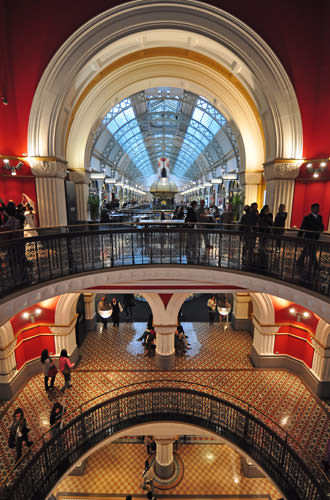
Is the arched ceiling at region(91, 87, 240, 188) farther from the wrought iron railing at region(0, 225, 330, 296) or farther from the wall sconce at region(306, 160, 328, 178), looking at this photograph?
the wrought iron railing at region(0, 225, 330, 296)

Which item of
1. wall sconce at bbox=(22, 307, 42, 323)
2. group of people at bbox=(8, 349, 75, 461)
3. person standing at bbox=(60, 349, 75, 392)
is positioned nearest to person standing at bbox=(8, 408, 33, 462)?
group of people at bbox=(8, 349, 75, 461)

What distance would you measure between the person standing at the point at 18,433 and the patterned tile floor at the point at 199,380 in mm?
254

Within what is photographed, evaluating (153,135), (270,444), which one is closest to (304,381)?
(270,444)

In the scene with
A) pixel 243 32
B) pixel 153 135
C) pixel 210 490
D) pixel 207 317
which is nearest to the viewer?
pixel 243 32

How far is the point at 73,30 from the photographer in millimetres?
6785

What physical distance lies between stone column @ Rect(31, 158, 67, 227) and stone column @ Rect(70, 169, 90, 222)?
2246 mm

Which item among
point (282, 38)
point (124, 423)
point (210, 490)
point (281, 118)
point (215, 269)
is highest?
point (282, 38)

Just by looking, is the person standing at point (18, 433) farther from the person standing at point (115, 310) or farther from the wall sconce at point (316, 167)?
the wall sconce at point (316, 167)

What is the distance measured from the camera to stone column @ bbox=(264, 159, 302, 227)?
741cm

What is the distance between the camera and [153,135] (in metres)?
27.1

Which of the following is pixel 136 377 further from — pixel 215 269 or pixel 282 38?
pixel 282 38

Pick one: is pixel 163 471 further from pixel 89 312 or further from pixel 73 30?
pixel 73 30

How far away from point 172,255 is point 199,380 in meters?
4.47

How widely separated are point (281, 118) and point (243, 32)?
2.44m
